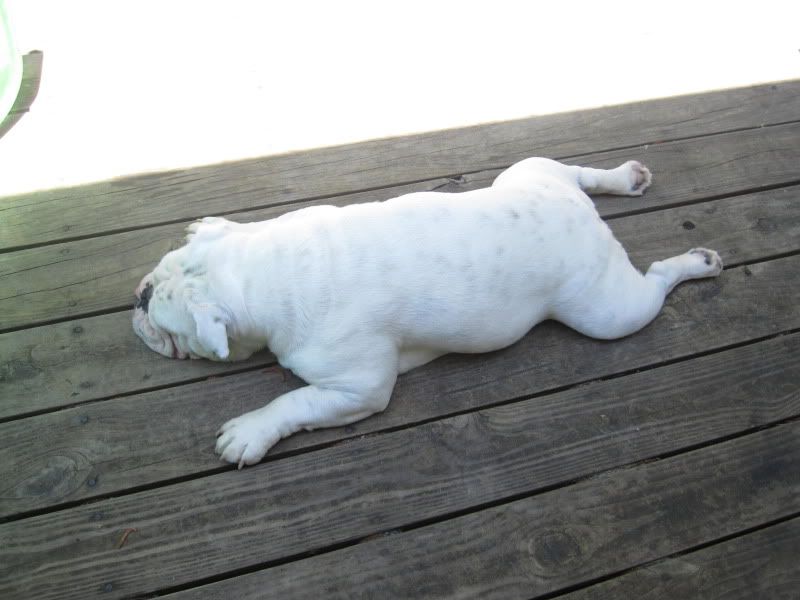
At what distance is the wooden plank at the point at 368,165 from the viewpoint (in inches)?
118

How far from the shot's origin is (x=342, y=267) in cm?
226

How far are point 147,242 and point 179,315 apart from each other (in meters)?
0.74

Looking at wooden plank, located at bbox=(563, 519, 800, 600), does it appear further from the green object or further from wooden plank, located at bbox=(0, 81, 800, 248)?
the green object

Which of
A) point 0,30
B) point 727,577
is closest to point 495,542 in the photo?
point 727,577

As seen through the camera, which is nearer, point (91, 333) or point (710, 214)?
point (91, 333)

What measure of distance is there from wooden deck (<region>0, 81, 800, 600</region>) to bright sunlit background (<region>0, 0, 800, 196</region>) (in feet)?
1.18

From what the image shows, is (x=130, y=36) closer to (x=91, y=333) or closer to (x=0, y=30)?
(x=0, y=30)

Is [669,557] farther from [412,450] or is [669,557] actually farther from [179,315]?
[179,315]

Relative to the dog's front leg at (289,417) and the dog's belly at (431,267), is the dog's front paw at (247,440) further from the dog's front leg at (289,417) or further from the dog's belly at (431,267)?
the dog's belly at (431,267)

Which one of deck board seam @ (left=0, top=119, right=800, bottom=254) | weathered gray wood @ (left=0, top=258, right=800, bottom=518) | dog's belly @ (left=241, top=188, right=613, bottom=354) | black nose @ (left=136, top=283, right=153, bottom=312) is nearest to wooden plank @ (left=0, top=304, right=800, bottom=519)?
weathered gray wood @ (left=0, top=258, right=800, bottom=518)

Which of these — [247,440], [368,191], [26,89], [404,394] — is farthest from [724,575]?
[26,89]

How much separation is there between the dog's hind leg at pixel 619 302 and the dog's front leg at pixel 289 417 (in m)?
0.74

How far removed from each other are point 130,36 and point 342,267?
250 centimetres

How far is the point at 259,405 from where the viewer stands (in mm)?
2428
